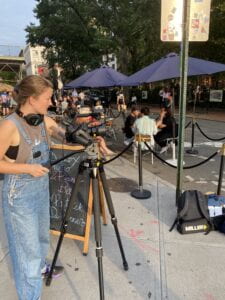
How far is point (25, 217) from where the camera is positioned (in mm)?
2000

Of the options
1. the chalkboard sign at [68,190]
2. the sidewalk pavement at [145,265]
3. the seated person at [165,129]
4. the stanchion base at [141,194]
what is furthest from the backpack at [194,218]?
the seated person at [165,129]

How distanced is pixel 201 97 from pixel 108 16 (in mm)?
10289

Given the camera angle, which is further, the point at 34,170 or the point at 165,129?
the point at 165,129

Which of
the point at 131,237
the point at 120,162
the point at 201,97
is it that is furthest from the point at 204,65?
the point at 201,97

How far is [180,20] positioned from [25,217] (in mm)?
3232

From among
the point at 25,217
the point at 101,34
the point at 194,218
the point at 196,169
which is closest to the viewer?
the point at 25,217

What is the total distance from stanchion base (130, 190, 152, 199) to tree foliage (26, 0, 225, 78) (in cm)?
1616

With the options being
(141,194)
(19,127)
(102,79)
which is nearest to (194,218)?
(141,194)

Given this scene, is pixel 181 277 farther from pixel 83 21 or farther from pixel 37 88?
pixel 83 21

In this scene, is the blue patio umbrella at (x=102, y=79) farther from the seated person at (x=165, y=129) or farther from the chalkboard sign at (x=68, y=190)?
the chalkboard sign at (x=68, y=190)

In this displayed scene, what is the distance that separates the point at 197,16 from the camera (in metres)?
3.70

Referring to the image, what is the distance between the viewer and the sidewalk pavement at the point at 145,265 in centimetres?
253

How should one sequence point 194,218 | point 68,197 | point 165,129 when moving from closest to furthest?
point 68,197
point 194,218
point 165,129

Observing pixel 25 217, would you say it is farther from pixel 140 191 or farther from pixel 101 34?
pixel 101 34
